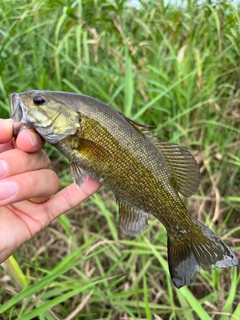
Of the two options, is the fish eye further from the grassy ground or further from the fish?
the grassy ground

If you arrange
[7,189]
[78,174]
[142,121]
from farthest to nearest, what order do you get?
[142,121]
[78,174]
[7,189]

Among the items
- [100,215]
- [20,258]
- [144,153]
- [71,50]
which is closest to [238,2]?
[71,50]

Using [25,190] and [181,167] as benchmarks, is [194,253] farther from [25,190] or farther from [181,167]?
[25,190]

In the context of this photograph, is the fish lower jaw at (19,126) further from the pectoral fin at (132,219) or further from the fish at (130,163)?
the pectoral fin at (132,219)

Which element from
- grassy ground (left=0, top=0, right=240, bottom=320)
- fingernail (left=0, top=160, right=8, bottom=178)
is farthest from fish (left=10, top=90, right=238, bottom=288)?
grassy ground (left=0, top=0, right=240, bottom=320)

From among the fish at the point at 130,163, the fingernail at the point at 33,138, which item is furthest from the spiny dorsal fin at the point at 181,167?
the fingernail at the point at 33,138

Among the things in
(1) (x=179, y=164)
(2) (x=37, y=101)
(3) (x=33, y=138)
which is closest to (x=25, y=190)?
(3) (x=33, y=138)
